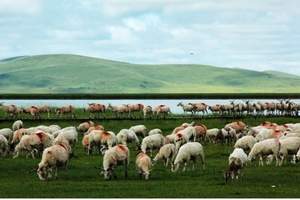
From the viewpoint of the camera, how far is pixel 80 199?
15508 millimetres

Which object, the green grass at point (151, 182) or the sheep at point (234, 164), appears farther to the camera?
the sheep at point (234, 164)

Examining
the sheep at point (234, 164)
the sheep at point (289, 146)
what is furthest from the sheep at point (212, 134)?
Answer: the sheep at point (234, 164)

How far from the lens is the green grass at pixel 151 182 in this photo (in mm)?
17234

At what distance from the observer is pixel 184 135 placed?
27.6 metres

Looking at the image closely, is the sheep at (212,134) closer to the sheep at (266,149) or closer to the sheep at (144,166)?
the sheep at (266,149)

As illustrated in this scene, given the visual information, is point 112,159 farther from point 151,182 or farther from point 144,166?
point 151,182

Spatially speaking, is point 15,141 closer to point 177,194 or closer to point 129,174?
point 129,174

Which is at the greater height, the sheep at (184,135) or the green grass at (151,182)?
the sheep at (184,135)

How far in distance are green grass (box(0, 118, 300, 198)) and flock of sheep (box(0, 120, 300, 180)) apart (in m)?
0.43

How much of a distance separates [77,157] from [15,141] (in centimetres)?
391

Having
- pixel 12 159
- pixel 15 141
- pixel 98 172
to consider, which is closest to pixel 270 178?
pixel 98 172

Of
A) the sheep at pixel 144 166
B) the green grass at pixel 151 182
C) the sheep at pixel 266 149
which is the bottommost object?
the green grass at pixel 151 182

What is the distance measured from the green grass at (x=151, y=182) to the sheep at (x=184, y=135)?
1656 mm

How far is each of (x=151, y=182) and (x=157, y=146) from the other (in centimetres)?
701
